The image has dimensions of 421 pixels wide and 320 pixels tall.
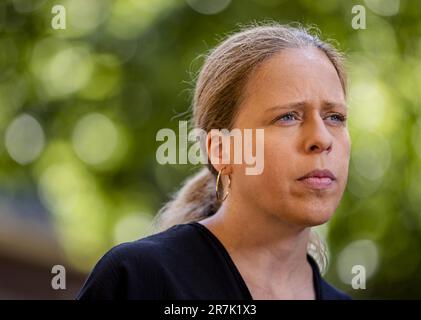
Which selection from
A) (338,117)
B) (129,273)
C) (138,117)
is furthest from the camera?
(138,117)

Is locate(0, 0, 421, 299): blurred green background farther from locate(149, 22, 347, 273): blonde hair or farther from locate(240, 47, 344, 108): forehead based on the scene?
locate(240, 47, 344, 108): forehead

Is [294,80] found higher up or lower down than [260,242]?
higher up

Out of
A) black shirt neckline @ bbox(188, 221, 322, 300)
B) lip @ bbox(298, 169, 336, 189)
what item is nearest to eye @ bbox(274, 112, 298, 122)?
lip @ bbox(298, 169, 336, 189)

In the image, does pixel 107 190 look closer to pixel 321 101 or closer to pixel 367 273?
pixel 367 273

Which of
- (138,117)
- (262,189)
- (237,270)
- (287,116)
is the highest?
(138,117)

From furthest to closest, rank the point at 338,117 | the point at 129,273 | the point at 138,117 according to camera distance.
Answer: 1. the point at 138,117
2. the point at 338,117
3. the point at 129,273

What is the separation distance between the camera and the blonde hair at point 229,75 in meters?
1.37

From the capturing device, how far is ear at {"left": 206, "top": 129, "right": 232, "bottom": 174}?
1.39 metres

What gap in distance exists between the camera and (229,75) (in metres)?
1.39

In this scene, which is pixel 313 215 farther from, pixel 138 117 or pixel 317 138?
pixel 138 117

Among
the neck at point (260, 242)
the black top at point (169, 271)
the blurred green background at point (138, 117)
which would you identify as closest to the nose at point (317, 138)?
the neck at point (260, 242)

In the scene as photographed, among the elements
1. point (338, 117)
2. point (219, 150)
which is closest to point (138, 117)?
point (219, 150)

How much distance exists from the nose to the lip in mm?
36

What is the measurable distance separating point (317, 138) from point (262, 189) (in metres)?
0.13
